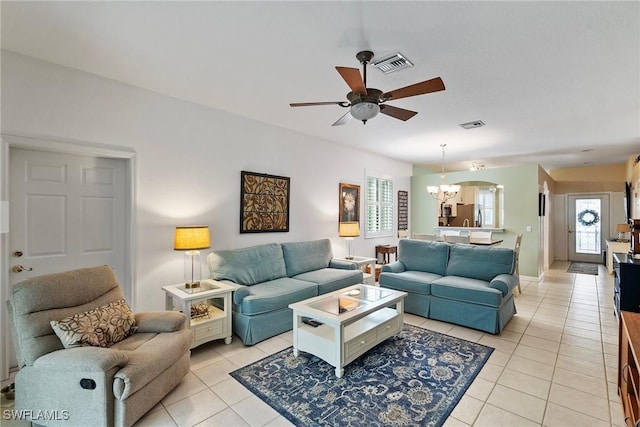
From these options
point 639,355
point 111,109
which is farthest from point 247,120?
point 639,355

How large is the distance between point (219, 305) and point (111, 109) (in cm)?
241

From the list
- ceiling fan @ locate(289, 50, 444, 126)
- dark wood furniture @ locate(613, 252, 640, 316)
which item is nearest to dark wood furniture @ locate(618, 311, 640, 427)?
dark wood furniture @ locate(613, 252, 640, 316)

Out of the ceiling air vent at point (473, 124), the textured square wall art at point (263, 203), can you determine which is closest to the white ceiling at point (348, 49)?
the ceiling air vent at point (473, 124)

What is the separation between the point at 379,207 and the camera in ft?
22.5

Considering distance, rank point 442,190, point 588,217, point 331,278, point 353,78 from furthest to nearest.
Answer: point 588,217
point 442,190
point 331,278
point 353,78

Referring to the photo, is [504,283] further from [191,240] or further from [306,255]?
[191,240]

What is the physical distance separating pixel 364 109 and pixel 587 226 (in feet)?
33.0

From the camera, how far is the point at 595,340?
3275 mm

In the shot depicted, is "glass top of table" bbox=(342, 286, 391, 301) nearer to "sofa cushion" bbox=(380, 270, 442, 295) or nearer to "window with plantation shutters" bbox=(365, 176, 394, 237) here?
"sofa cushion" bbox=(380, 270, 442, 295)

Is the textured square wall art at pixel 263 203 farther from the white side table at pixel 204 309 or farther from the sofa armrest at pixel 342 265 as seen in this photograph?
the white side table at pixel 204 309

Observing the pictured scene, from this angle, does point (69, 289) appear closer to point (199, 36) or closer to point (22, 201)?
point (22, 201)

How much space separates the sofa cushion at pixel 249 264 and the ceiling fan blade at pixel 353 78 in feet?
8.05

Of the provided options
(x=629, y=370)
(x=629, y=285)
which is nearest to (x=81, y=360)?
(x=629, y=370)

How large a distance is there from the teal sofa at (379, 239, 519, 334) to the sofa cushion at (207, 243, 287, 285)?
1.61 meters
